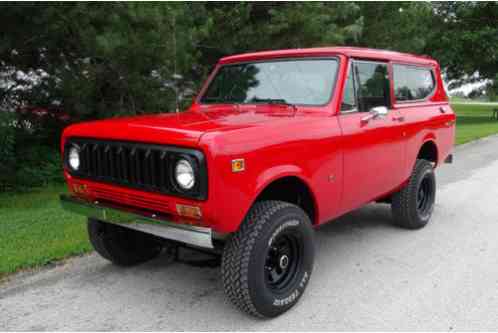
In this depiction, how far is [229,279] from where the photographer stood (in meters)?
3.15

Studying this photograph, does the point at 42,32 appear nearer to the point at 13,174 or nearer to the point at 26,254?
the point at 13,174

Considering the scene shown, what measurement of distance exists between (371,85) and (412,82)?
1138mm

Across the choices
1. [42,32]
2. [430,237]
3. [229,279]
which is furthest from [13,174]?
[430,237]

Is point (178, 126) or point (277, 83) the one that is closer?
point (178, 126)

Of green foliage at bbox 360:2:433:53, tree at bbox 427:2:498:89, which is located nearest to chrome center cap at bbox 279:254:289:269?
green foliage at bbox 360:2:433:53

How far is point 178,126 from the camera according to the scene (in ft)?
10.5

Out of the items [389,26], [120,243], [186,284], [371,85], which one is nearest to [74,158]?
Result: [120,243]

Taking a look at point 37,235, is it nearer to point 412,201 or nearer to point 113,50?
point 113,50

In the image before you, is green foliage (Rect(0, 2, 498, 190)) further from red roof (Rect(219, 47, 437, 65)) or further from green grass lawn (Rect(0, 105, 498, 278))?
red roof (Rect(219, 47, 437, 65))

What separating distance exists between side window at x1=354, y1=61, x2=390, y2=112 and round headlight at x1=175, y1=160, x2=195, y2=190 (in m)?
1.98

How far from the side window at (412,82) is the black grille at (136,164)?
2861 millimetres

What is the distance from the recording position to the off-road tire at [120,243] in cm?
406

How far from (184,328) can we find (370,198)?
2.20 meters

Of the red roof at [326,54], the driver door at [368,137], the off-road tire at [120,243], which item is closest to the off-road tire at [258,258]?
the driver door at [368,137]
